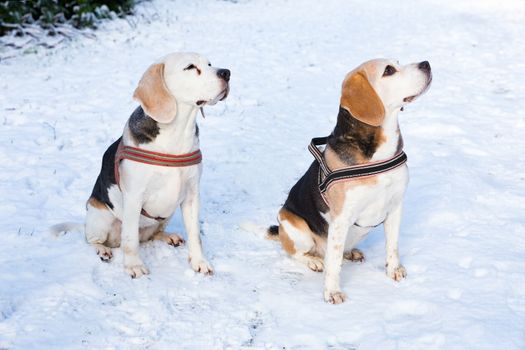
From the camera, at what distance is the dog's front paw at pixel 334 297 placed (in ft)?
14.7

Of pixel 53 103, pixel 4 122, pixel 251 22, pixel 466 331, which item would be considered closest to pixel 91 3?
pixel 251 22

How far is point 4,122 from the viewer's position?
843cm

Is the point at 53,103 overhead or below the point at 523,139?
below

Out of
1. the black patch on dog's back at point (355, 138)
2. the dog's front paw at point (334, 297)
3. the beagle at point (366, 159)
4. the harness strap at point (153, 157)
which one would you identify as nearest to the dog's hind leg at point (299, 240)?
the beagle at point (366, 159)

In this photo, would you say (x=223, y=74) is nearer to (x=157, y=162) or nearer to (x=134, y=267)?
(x=157, y=162)

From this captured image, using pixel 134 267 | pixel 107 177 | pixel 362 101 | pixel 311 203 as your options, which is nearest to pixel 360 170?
pixel 362 101

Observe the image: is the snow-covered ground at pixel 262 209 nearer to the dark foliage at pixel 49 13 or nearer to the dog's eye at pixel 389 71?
the dark foliage at pixel 49 13

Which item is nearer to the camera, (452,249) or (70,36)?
(452,249)

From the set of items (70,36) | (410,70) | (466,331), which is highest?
(410,70)

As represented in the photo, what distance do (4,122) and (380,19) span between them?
11.4 metres

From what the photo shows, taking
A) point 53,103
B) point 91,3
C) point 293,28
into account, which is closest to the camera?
point 53,103

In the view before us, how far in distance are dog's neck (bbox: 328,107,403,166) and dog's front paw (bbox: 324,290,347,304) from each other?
1.00 m

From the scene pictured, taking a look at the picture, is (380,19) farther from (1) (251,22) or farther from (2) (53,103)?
(2) (53,103)

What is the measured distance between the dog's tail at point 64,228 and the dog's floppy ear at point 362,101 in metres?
2.74
